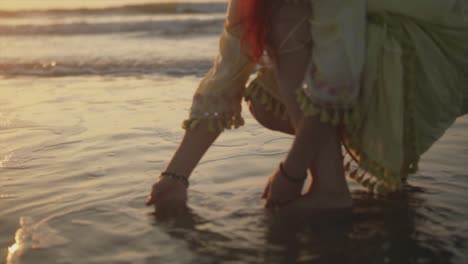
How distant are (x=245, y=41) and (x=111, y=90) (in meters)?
2.75

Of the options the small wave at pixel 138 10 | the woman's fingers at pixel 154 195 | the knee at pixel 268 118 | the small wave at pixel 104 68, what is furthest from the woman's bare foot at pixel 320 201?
the small wave at pixel 138 10

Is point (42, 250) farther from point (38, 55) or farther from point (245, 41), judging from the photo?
point (38, 55)

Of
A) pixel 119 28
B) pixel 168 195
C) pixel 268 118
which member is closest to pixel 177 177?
pixel 168 195

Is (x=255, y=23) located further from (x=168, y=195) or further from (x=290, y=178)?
(x=168, y=195)

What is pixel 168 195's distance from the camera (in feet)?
7.04

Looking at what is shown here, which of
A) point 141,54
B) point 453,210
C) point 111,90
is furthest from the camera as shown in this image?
Result: point 141,54

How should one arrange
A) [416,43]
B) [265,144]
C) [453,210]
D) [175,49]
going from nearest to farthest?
[416,43], [453,210], [265,144], [175,49]

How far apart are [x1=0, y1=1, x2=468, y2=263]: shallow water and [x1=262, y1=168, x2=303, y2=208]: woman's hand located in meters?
0.04

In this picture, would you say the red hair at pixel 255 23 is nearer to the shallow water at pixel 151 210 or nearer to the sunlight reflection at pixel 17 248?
the shallow water at pixel 151 210

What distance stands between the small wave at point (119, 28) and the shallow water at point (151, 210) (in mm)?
6300

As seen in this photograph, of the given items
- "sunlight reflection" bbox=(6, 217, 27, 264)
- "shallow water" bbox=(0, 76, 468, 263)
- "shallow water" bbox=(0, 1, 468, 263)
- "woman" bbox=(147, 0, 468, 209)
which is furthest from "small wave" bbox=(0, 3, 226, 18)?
"woman" bbox=(147, 0, 468, 209)

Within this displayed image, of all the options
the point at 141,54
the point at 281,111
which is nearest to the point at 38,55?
the point at 141,54

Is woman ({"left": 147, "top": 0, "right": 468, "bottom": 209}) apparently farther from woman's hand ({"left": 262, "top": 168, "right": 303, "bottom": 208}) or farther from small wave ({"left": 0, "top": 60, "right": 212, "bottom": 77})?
small wave ({"left": 0, "top": 60, "right": 212, "bottom": 77})

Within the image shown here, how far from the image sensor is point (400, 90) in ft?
6.11
